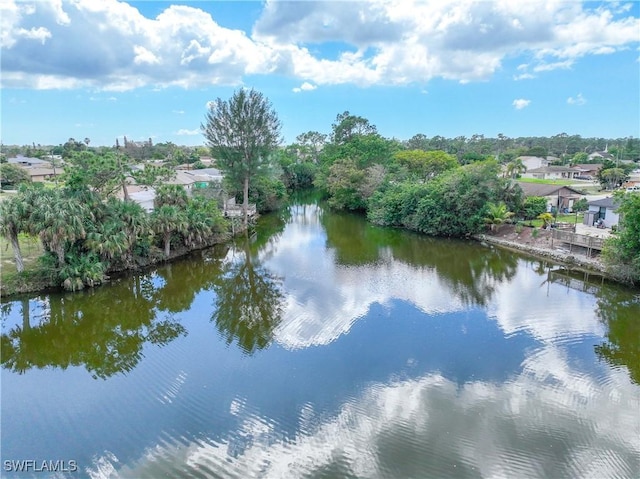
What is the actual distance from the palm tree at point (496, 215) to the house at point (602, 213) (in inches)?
217

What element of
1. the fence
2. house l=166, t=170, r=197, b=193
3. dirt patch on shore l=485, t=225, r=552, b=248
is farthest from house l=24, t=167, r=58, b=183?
the fence

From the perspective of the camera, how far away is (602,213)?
2736 cm

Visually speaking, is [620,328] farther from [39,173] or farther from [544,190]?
[39,173]

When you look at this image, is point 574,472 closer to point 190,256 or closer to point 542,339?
point 542,339

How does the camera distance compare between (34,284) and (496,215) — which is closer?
(34,284)

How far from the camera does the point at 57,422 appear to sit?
951 centimetres

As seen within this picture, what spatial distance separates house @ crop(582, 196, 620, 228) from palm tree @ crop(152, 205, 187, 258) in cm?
2769

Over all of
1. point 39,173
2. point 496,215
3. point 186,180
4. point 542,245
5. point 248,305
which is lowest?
point 248,305

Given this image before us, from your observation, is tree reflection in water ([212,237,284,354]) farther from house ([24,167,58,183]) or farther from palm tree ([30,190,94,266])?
house ([24,167,58,183])

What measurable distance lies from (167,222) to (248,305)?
25.8ft

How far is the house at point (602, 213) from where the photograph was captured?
26.3m

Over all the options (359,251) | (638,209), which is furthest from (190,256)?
(638,209)

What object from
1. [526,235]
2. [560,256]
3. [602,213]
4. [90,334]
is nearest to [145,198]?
[90,334]

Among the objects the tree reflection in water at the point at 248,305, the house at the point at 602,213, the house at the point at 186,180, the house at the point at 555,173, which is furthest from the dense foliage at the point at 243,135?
the house at the point at 555,173
